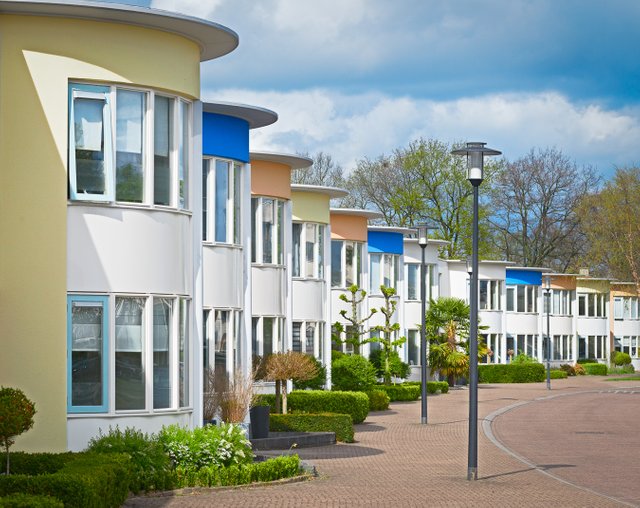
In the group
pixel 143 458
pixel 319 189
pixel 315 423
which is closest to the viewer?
pixel 143 458

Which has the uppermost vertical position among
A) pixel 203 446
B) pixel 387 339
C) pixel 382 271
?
pixel 382 271

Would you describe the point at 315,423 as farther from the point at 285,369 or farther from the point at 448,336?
the point at 448,336

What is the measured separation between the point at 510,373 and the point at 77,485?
2150 inches

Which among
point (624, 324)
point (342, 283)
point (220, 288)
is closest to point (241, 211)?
point (220, 288)

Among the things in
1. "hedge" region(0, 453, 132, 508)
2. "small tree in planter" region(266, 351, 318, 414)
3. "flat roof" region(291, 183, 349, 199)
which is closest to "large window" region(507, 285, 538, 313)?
"flat roof" region(291, 183, 349, 199)

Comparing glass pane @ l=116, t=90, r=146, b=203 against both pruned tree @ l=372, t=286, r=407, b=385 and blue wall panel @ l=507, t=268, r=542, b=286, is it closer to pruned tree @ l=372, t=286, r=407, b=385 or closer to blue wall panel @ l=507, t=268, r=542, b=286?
pruned tree @ l=372, t=286, r=407, b=385

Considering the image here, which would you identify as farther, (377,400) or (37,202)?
(377,400)

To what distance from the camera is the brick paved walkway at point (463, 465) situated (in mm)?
16719

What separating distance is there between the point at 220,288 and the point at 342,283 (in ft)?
73.5

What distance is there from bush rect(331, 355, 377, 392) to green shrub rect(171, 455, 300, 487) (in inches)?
787

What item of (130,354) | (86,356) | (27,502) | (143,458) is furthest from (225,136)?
(27,502)

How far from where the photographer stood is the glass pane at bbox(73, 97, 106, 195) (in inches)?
718

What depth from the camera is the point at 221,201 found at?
1000 inches

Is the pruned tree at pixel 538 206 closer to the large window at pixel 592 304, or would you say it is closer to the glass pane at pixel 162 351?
the large window at pixel 592 304
